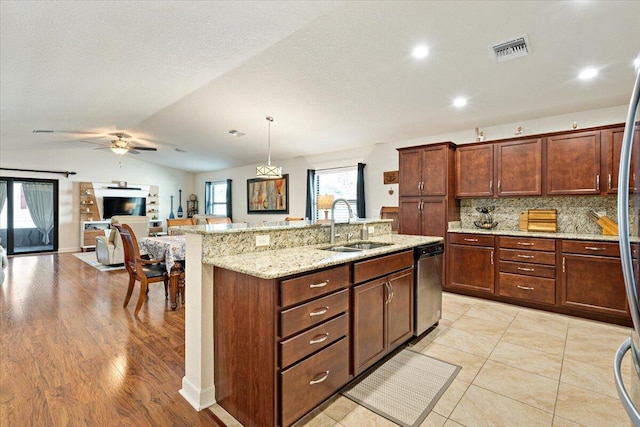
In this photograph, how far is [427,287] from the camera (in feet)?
9.39

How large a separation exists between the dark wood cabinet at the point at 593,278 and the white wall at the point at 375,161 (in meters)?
1.58

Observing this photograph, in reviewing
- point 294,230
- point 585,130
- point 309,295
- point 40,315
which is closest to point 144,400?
point 309,295

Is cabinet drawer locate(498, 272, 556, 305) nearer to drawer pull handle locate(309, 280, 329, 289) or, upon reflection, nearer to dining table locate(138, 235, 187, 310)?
drawer pull handle locate(309, 280, 329, 289)

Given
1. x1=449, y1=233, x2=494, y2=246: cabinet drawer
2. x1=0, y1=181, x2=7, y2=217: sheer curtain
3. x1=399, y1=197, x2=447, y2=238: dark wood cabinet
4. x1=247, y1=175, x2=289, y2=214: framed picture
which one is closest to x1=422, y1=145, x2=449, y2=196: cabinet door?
x1=399, y1=197, x2=447, y2=238: dark wood cabinet

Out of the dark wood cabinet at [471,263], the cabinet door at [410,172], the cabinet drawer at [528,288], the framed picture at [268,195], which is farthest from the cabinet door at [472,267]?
the framed picture at [268,195]

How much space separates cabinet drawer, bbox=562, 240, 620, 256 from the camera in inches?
124

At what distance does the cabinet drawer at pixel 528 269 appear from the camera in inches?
138

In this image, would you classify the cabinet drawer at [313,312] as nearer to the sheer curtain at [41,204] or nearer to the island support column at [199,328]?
the island support column at [199,328]

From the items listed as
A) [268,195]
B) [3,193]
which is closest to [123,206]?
[3,193]

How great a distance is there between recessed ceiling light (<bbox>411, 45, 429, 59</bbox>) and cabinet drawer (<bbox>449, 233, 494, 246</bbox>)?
7.70ft

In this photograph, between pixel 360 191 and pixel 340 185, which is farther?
pixel 340 185

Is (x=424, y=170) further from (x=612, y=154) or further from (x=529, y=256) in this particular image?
(x=612, y=154)

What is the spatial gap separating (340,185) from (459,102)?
312cm

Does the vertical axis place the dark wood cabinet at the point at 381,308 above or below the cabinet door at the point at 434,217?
below
